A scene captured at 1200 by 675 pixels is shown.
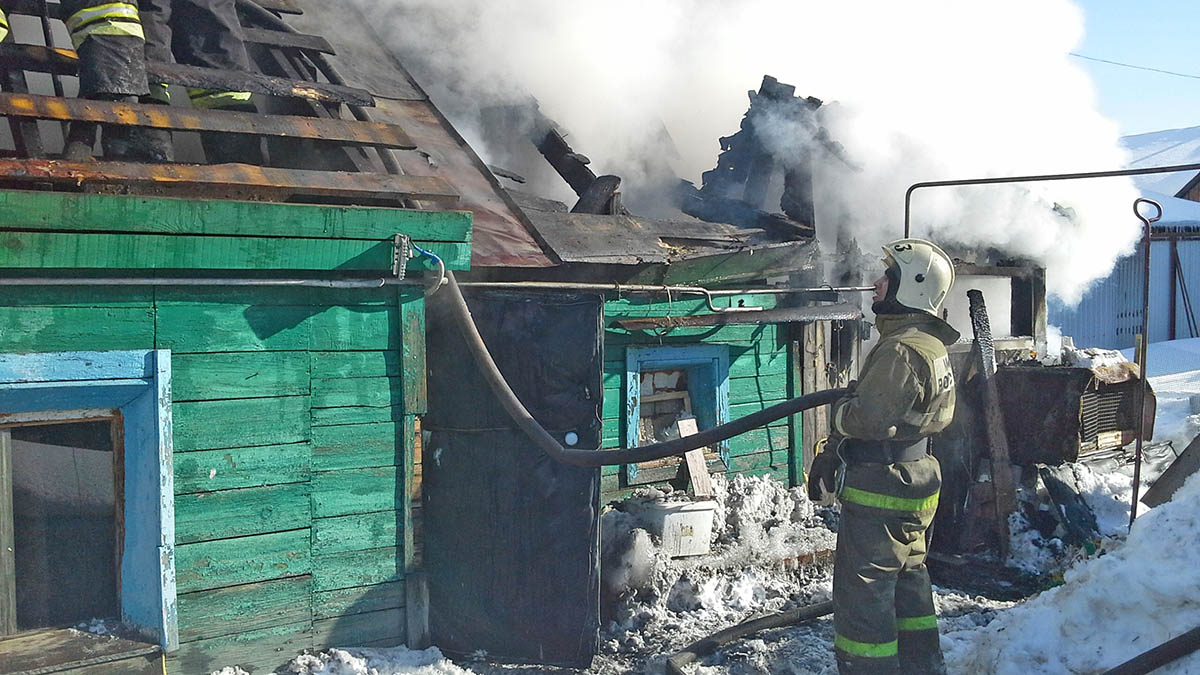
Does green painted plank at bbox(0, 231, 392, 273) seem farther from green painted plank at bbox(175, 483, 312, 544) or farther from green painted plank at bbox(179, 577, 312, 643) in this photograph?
green painted plank at bbox(179, 577, 312, 643)

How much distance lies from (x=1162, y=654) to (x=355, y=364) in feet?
13.9

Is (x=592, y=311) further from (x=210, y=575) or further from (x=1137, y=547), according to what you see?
(x=1137, y=547)

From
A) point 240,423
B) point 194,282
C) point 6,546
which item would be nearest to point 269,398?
point 240,423

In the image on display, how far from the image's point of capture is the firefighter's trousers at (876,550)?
4.66m

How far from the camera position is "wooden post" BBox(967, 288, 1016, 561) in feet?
27.5

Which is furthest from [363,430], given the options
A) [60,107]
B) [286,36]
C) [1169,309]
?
[1169,309]

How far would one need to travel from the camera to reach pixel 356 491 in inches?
194

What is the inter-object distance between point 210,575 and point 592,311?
2572mm

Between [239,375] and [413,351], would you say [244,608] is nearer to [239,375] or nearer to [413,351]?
[239,375]

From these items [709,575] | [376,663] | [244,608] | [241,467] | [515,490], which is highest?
[241,467]

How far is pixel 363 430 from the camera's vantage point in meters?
4.94

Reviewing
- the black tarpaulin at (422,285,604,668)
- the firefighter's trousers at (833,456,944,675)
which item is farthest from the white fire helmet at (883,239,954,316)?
the black tarpaulin at (422,285,604,668)

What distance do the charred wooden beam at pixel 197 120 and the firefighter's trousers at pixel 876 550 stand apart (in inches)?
133

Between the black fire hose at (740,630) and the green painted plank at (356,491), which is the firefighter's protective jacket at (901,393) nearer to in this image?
the black fire hose at (740,630)
